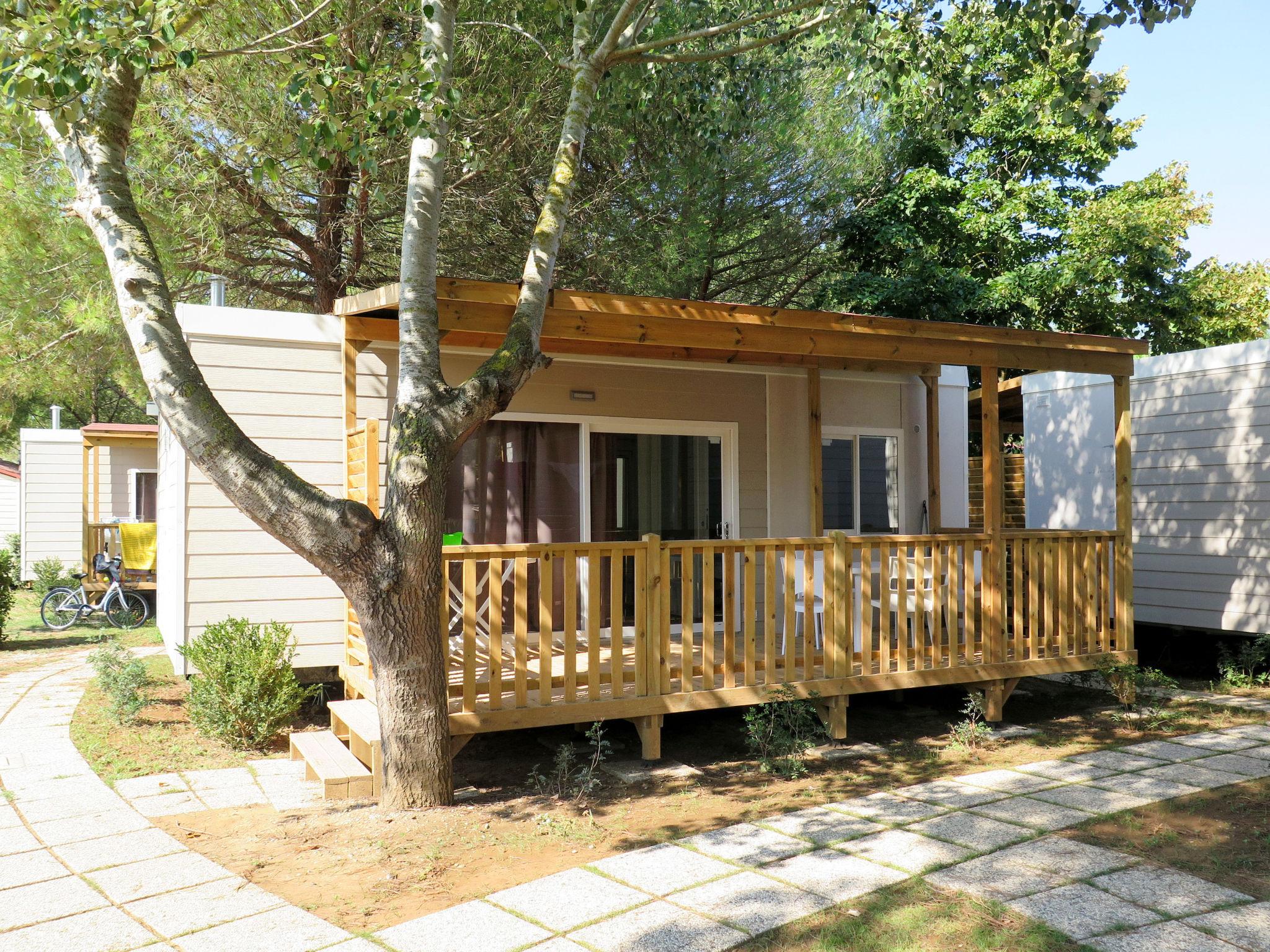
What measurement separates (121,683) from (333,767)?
2482 mm

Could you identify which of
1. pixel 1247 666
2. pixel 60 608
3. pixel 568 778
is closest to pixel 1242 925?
pixel 568 778

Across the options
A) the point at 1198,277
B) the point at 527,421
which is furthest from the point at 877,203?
the point at 527,421

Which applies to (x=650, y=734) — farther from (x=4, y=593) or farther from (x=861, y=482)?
(x=4, y=593)

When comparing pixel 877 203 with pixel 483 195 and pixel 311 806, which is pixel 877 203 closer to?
pixel 483 195

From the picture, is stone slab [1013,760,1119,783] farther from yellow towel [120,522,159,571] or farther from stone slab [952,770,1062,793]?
yellow towel [120,522,159,571]

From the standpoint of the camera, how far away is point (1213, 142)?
1652 centimetres

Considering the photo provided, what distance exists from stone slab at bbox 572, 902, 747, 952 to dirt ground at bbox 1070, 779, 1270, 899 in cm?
189

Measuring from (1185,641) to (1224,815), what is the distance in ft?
18.4

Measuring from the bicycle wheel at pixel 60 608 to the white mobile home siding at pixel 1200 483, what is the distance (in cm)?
1121

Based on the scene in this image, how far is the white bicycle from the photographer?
456 inches

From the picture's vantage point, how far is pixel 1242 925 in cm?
331

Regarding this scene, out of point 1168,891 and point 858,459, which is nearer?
point 1168,891

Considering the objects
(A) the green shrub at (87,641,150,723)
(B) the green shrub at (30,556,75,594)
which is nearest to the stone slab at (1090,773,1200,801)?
(A) the green shrub at (87,641,150,723)

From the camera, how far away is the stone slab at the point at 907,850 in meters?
3.92
